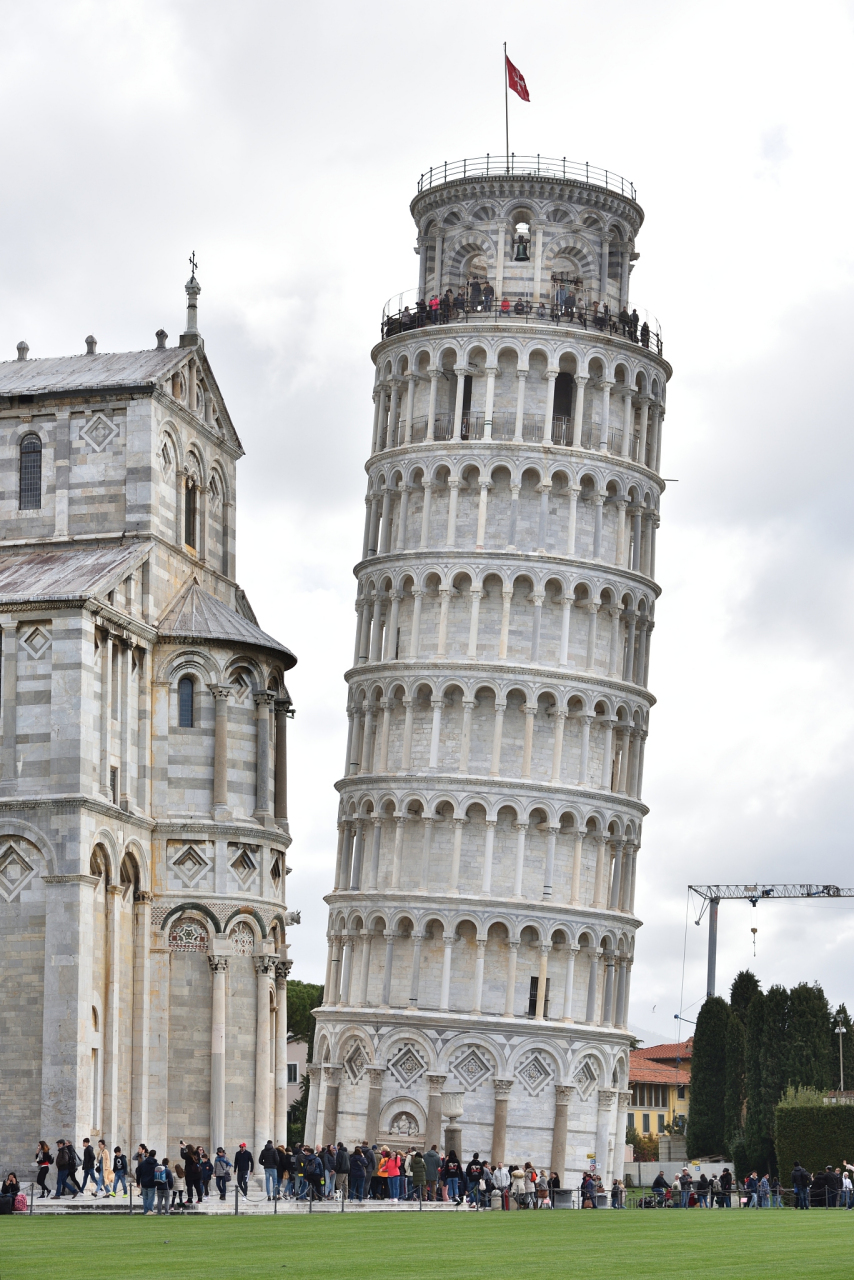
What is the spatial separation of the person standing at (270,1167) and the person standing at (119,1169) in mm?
3380

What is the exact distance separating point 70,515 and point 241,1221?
23.4m

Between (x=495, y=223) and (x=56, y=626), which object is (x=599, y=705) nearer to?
(x=495, y=223)

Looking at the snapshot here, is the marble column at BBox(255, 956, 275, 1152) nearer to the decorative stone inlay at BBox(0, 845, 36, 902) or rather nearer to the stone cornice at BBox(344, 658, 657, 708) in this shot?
the decorative stone inlay at BBox(0, 845, 36, 902)

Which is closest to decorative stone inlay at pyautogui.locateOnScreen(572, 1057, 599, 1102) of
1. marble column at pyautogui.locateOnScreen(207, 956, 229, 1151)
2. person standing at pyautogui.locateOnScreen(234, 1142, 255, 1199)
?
marble column at pyautogui.locateOnScreen(207, 956, 229, 1151)

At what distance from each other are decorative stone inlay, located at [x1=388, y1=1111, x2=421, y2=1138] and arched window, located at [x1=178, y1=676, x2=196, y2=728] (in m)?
32.0

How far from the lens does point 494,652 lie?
3570 inches

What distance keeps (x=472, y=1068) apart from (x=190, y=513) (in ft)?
102

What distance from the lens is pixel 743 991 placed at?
11081cm

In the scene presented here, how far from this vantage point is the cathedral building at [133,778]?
5516 centimetres

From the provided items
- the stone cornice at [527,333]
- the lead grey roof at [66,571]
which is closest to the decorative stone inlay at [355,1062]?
the stone cornice at [527,333]

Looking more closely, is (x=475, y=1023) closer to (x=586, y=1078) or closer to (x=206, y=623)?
(x=586, y=1078)

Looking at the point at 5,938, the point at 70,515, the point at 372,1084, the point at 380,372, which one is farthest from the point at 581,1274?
the point at 380,372

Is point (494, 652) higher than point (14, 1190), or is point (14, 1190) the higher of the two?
point (494, 652)

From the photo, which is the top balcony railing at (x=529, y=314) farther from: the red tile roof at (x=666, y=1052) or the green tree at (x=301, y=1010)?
the red tile roof at (x=666, y=1052)
